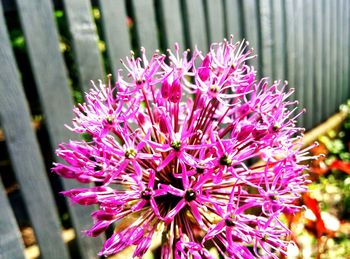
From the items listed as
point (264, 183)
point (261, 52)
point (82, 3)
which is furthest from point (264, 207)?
point (261, 52)

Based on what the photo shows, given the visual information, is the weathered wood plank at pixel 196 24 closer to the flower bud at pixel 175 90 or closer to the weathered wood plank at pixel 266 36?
the weathered wood plank at pixel 266 36

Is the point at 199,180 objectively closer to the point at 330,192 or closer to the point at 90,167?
the point at 90,167

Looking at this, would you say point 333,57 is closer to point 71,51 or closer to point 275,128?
point 71,51

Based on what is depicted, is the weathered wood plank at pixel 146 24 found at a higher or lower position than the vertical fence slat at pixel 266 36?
higher

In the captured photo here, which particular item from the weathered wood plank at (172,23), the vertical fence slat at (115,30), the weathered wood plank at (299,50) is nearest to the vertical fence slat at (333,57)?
the weathered wood plank at (299,50)

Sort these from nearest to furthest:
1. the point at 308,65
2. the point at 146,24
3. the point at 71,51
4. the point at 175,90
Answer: the point at 175,90
the point at 71,51
the point at 146,24
the point at 308,65

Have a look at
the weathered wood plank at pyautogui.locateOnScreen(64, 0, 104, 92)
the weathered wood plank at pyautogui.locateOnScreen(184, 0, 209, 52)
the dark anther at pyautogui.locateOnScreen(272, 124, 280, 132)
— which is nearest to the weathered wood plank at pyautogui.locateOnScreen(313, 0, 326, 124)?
the weathered wood plank at pyautogui.locateOnScreen(184, 0, 209, 52)

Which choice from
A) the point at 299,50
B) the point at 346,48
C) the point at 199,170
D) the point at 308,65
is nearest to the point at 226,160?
the point at 199,170
